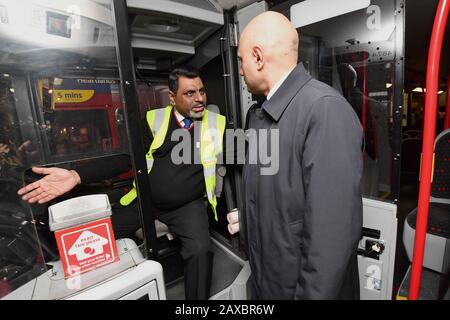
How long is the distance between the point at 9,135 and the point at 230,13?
159 centimetres

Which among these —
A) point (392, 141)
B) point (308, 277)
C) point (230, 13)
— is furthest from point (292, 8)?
point (308, 277)

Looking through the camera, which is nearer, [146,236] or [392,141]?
[146,236]

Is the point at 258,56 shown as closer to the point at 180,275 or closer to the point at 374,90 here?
the point at 374,90

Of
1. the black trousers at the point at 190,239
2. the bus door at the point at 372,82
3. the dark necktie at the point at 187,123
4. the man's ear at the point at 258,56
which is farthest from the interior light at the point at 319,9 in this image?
the black trousers at the point at 190,239

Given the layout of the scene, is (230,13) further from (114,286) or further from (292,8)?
(114,286)

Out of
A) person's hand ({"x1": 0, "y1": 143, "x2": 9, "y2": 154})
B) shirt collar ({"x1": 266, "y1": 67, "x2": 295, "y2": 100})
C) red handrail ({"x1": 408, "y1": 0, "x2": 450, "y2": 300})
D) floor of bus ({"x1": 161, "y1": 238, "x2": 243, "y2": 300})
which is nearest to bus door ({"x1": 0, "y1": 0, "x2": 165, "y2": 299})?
person's hand ({"x1": 0, "y1": 143, "x2": 9, "y2": 154})

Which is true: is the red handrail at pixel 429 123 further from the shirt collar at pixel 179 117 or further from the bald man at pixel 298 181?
the shirt collar at pixel 179 117

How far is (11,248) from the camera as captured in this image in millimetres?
1183

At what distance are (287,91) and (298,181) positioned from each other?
0.39 meters

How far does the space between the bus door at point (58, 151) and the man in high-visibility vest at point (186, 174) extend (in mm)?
484

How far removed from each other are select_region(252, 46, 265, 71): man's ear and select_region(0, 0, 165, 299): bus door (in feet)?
2.03

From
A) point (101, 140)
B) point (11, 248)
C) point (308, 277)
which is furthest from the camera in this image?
point (101, 140)

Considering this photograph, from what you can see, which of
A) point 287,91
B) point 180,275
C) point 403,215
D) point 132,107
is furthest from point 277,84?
point 403,215

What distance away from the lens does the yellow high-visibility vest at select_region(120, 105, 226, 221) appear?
6.40 ft
